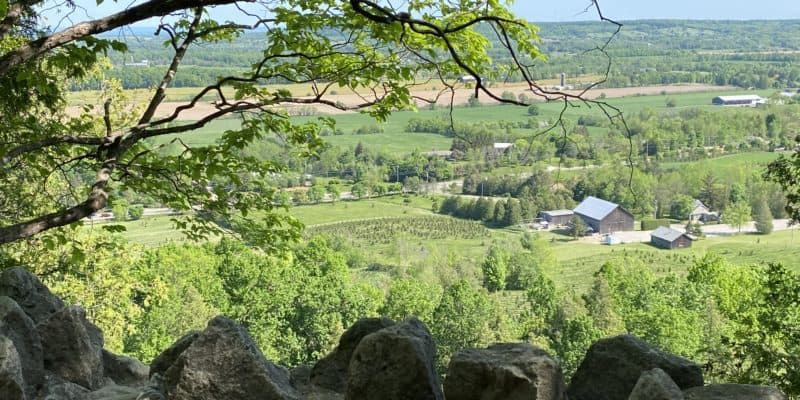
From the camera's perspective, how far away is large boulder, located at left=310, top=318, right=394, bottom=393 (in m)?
6.63

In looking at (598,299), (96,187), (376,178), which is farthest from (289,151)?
(376,178)

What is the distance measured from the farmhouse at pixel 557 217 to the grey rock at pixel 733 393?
426 feet

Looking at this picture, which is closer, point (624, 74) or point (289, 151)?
point (289, 151)

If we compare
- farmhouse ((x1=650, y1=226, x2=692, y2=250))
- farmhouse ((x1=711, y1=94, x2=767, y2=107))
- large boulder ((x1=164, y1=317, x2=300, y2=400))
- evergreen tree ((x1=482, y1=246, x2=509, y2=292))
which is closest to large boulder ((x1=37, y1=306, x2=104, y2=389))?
large boulder ((x1=164, y1=317, x2=300, y2=400))

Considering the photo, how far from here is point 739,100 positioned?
570 ft

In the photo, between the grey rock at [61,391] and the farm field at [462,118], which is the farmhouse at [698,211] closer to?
the farm field at [462,118]

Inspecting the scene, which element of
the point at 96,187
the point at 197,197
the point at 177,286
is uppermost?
the point at 96,187

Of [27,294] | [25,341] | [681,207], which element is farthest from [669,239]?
[25,341]

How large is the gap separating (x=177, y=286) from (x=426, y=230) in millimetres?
79773

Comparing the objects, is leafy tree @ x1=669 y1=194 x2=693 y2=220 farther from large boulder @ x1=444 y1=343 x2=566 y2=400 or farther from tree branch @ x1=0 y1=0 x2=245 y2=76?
tree branch @ x1=0 y1=0 x2=245 y2=76

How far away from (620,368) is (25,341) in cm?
456

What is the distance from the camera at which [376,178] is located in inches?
5679

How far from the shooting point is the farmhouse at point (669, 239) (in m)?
110

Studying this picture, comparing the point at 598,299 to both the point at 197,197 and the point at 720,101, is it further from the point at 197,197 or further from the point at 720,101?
the point at 720,101
